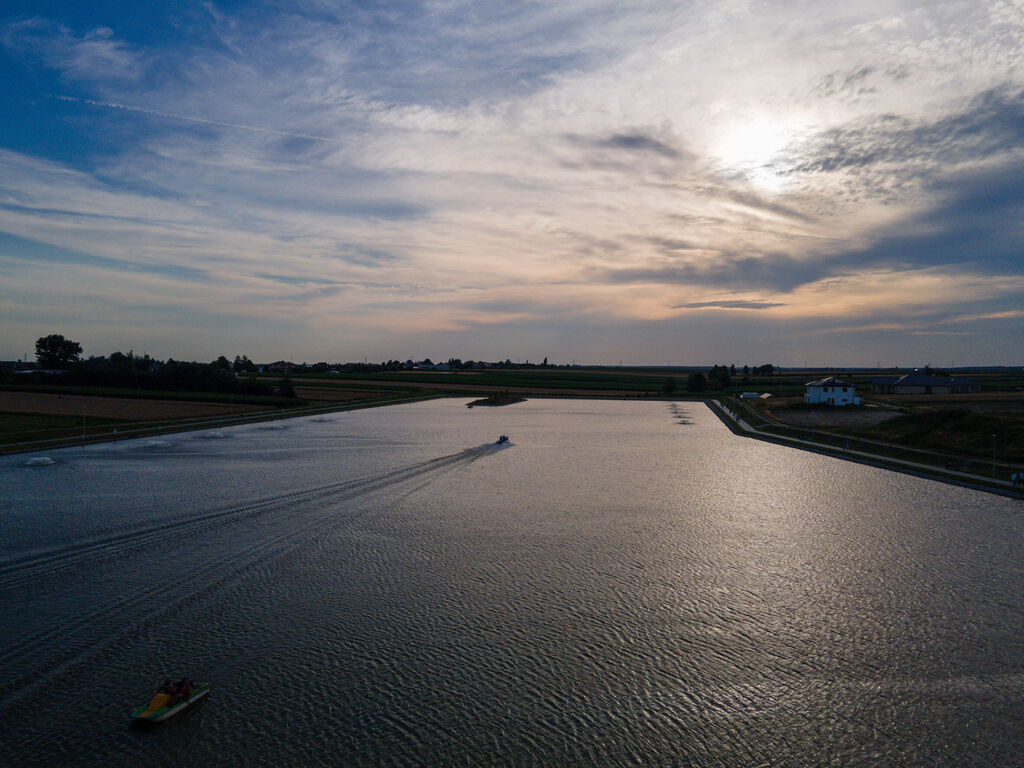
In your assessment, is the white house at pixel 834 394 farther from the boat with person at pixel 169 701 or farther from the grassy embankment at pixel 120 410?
the boat with person at pixel 169 701

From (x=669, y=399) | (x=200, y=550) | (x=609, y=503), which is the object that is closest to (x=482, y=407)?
(x=669, y=399)

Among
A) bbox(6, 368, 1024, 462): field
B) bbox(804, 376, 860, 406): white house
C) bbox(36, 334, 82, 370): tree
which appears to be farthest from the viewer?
bbox(36, 334, 82, 370): tree

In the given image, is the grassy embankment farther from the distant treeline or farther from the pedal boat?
the pedal boat

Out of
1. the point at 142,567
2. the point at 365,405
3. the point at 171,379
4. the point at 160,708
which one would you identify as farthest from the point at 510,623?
the point at 171,379

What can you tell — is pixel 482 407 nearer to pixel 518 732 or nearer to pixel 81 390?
pixel 81 390

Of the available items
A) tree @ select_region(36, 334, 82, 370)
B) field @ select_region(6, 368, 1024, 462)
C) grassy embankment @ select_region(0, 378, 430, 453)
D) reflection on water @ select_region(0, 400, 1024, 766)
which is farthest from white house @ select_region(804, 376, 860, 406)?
tree @ select_region(36, 334, 82, 370)

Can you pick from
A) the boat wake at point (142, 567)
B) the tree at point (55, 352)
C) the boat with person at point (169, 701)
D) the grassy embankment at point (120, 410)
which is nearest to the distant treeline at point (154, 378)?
the grassy embankment at point (120, 410)

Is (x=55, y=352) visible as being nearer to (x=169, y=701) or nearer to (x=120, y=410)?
(x=120, y=410)

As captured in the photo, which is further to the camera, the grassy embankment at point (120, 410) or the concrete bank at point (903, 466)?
the grassy embankment at point (120, 410)
